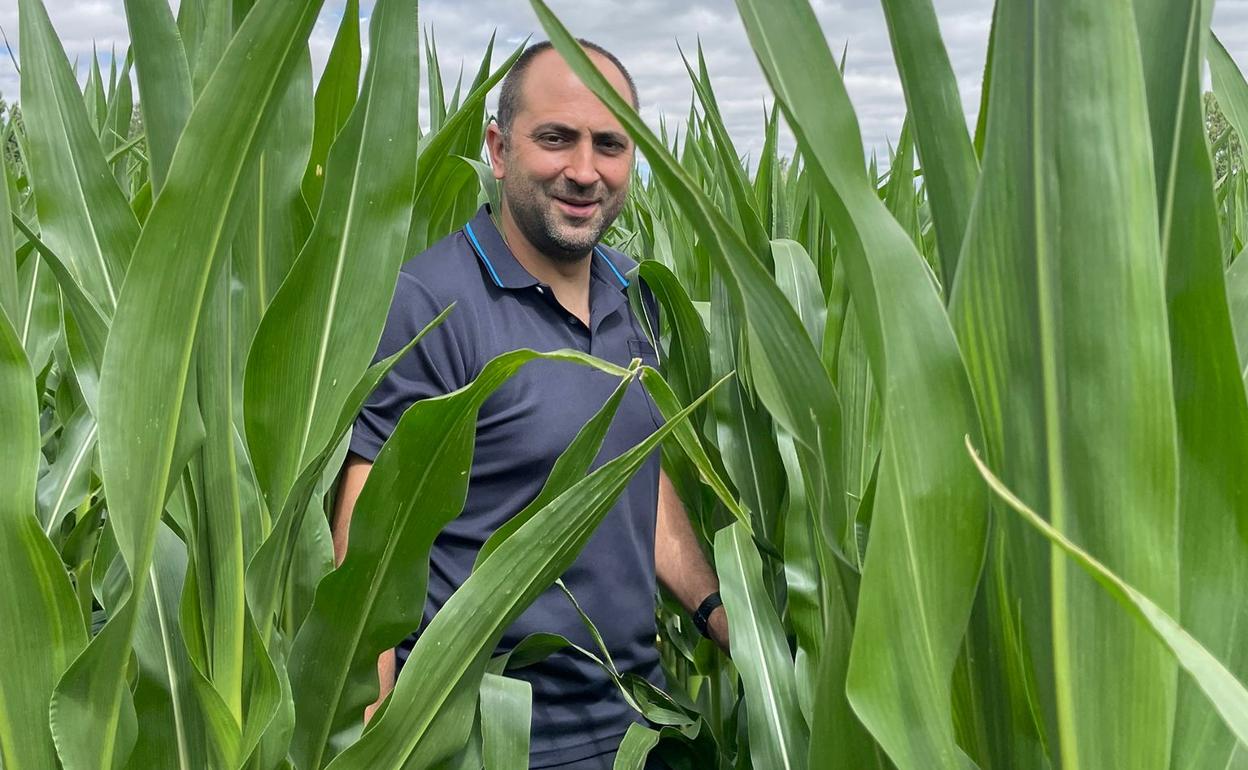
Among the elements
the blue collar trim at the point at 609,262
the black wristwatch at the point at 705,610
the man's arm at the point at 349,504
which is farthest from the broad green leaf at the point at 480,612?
the blue collar trim at the point at 609,262

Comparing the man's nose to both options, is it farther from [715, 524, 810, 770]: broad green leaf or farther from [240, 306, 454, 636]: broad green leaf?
[240, 306, 454, 636]: broad green leaf

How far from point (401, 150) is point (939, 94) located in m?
0.32

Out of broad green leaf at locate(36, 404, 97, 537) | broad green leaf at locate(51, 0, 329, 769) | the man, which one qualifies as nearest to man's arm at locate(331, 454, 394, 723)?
the man

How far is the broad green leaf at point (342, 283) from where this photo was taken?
0.57 metres

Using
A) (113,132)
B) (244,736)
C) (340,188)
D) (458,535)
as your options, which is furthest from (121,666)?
(113,132)

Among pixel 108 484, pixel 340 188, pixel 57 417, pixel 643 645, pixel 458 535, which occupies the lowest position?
pixel 643 645

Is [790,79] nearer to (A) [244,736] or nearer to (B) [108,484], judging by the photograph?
(B) [108,484]

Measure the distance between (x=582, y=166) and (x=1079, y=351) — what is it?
1012 millimetres

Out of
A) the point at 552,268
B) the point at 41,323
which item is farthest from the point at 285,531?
the point at 552,268

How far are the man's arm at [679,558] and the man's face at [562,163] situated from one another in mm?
328

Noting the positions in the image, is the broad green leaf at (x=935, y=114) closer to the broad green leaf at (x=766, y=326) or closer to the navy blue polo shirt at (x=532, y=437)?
the broad green leaf at (x=766, y=326)

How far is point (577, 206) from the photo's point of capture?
1.29 metres

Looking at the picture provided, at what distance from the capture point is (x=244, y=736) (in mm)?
573

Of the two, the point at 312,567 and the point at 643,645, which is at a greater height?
the point at 312,567
